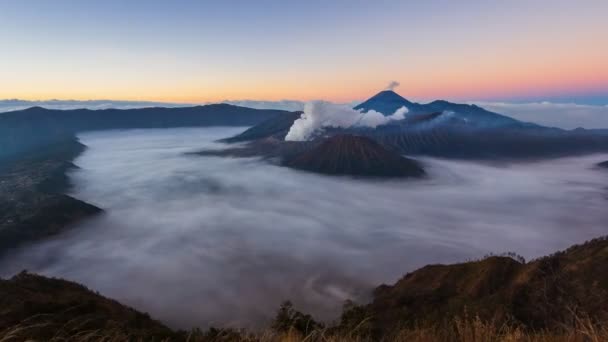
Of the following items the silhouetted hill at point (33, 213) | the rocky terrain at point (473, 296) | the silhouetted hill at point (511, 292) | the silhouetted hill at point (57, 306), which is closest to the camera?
the silhouetted hill at point (57, 306)

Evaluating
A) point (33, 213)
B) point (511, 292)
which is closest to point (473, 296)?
point (511, 292)

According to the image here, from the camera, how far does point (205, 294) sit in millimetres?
75500

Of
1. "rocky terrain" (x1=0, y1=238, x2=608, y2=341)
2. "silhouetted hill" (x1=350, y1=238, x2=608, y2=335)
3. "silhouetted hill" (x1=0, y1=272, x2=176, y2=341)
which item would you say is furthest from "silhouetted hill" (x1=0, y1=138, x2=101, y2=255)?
"silhouetted hill" (x1=350, y1=238, x2=608, y2=335)

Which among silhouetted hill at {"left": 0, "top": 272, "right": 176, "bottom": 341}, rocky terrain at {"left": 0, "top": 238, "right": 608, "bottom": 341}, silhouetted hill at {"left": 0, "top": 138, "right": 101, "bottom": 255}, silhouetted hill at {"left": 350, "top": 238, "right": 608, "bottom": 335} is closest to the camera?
silhouetted hill at {"left": 0, "top": 272, "right": 176, "bottom": 341}

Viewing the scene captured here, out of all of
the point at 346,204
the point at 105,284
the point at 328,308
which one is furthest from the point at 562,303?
the point at 346,204

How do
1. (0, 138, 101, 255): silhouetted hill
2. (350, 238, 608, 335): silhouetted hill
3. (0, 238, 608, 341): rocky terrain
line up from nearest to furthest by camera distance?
(0, 238, 608, 341): rocky terrain
(350, 238, 608, 335): silhouetted hill
(0, 138, 101, 255): silhouetted hill

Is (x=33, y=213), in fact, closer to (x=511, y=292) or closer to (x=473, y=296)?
(x=473, y=296)

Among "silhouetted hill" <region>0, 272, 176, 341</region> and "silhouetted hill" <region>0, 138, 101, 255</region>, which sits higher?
"silhouetted hill" <region>0, 272, 176, 341</region>

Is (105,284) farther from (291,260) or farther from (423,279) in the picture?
(423,279)

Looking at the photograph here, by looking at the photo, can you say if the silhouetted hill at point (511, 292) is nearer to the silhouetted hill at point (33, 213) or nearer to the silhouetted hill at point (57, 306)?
the silhouetted hill at point (57, 306)

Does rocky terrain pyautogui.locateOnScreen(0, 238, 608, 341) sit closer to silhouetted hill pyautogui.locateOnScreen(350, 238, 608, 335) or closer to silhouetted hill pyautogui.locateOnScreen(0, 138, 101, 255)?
silhouetted hill pyautogui.locateOnScreen(350, 238, 608, 335)

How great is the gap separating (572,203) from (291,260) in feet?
605

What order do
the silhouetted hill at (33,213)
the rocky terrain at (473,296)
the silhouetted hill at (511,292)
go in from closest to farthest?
the rocky terrain at (473,296)
the silhouetted hill at (511,292)
the silhouetted hill at (33,213)

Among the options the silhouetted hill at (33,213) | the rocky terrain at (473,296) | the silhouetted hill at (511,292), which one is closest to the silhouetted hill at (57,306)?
the rocky terrain at (473,296)
